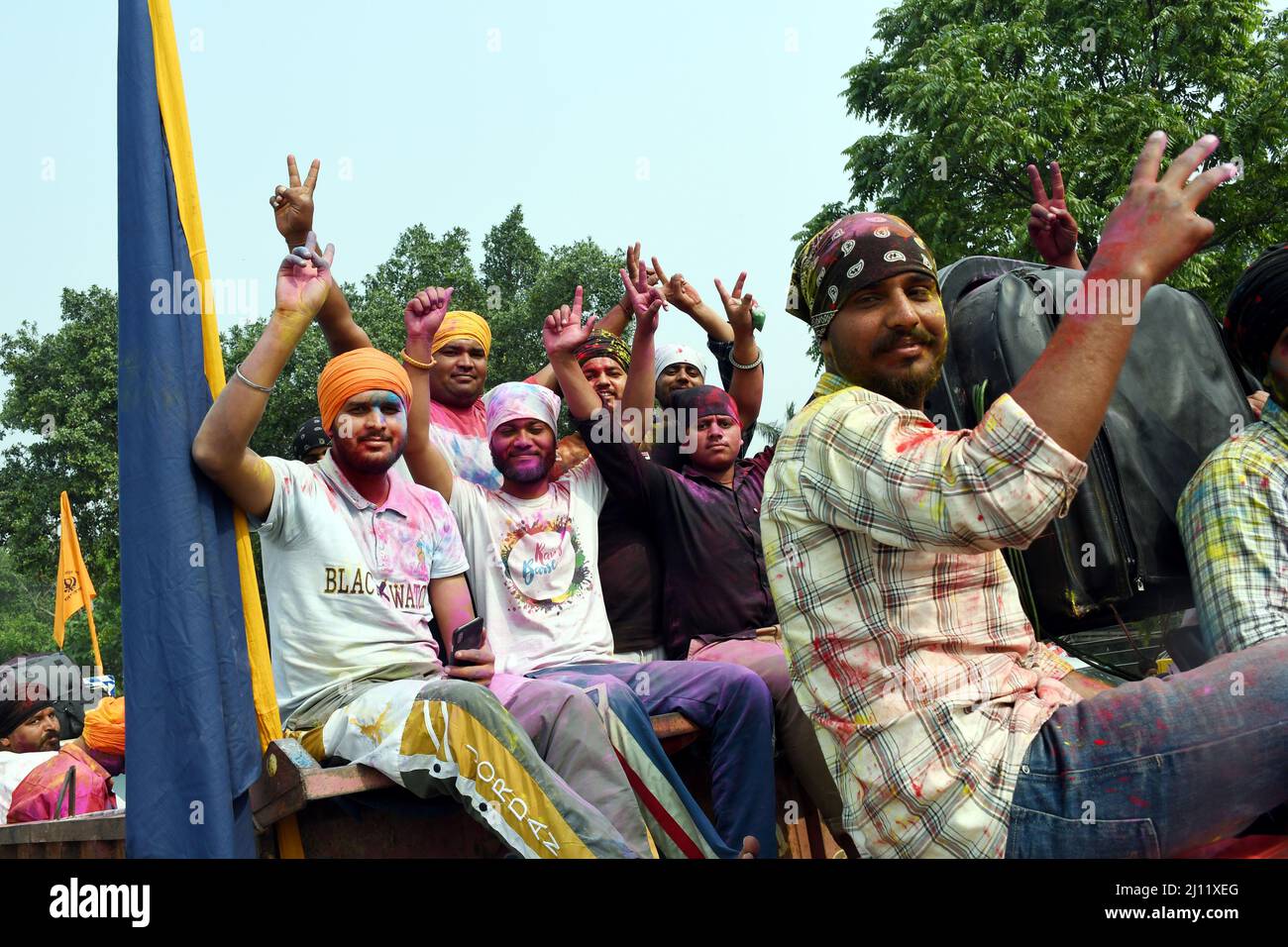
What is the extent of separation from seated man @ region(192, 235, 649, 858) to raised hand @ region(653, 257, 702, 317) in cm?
177

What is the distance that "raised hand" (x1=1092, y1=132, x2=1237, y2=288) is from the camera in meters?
1.87

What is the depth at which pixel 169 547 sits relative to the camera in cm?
291

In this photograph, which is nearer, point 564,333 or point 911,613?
point 911,613

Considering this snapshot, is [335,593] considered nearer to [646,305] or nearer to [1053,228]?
[646,305]

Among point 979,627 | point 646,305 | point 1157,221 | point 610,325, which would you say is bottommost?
point 979,627

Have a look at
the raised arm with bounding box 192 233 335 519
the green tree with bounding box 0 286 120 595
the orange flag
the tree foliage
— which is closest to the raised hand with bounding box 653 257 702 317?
the raised arm with bounding box 192 233 335 519

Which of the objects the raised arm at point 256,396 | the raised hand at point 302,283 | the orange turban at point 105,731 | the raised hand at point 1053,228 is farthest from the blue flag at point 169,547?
the orange turban at point 105,731

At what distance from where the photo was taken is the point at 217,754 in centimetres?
282

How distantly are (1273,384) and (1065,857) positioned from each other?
4.76 feet

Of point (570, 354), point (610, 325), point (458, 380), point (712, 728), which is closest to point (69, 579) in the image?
point (610, 325)

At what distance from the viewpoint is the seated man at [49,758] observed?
212 inches

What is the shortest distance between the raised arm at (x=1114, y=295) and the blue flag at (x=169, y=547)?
2.05m

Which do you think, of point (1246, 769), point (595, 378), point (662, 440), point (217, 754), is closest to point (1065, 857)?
point (1246, 769)

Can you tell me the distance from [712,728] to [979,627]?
1472 mm
